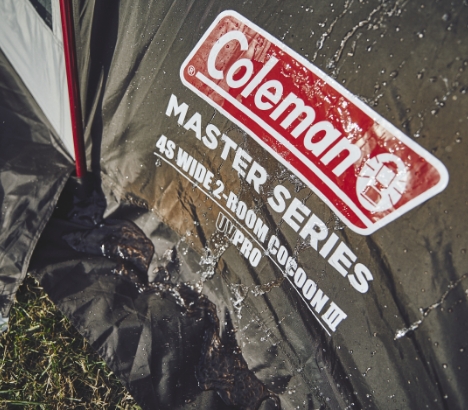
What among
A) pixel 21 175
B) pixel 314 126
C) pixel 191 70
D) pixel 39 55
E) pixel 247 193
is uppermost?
pixel 314 126

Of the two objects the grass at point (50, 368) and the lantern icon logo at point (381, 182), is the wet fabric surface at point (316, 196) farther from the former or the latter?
the grass at point (50, 368)

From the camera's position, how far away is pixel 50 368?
1551 millimetres

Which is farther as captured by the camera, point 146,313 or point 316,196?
point 146,313

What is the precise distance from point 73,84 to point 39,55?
0.88 ft

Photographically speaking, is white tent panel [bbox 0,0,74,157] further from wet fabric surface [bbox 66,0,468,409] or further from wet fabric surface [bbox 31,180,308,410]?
wet fabric surface [bbox 31,180,308,410]

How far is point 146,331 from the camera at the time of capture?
1.50 meters

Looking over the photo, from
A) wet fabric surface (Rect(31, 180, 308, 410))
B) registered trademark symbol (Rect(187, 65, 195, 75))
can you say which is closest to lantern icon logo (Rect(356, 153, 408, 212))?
registered trademark symbol (Rect(187, 65, 195, 75))

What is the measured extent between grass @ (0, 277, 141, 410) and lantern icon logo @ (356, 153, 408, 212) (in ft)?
3.29

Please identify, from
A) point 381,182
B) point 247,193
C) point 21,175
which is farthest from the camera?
point 21,175

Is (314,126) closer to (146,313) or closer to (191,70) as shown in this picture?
(191,70)

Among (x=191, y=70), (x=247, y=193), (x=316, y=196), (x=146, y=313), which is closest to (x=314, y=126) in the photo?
(x=316, y=196)

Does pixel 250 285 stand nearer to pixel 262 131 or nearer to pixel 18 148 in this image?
pixel 262 131

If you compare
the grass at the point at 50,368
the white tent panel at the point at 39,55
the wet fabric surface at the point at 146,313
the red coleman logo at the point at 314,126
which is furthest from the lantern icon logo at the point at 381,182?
the white tent panel at the point at 39,55

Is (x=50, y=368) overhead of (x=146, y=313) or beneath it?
beneath
